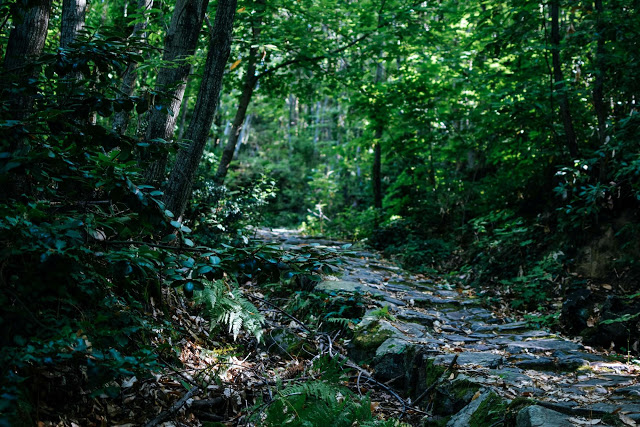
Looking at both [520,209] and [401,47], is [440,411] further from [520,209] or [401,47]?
[401,47]

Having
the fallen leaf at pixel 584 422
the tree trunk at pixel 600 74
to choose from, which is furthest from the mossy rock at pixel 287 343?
the tree trunk at pixel 600 74

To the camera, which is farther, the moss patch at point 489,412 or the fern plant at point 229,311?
the fern plant at point 229,311

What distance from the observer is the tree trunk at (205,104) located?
4.08 meters

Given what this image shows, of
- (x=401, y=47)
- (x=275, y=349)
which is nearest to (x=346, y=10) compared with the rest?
(x=401, y=47)

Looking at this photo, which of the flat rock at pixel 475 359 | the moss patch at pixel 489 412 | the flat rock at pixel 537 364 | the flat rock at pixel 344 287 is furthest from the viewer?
the flat rock at pixel 344 287

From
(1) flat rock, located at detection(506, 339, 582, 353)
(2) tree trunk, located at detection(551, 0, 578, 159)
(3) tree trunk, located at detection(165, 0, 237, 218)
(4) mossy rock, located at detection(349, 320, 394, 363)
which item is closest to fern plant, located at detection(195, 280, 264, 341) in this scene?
(3) tree trunk, located at detection(165, 0, 237, 218)

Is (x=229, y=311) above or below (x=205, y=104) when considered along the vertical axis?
below

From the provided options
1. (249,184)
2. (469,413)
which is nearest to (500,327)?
(469,413)

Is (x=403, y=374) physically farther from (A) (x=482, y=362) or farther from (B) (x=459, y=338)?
(B) (x=459, y=338)

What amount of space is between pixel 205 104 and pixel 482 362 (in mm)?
3478

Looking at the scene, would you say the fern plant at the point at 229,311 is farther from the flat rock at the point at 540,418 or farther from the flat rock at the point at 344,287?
the flat rock at the point at 540,418

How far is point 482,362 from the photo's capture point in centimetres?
355

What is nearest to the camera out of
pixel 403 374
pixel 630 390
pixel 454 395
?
pixel 630 390

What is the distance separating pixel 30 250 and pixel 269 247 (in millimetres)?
1112
